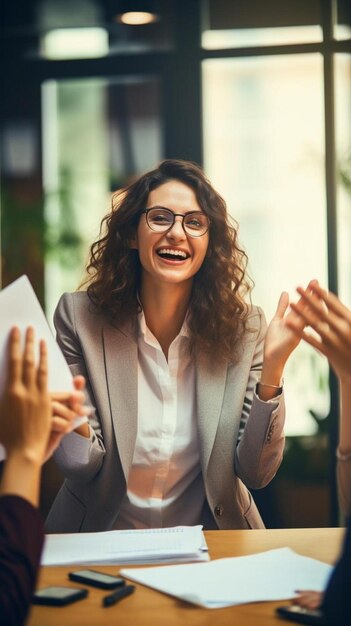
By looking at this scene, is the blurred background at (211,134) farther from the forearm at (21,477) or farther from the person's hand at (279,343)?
the forearm at (21,477)

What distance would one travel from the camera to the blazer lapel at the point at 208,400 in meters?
2.15

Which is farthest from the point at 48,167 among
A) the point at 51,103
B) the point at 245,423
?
the point at 245,423

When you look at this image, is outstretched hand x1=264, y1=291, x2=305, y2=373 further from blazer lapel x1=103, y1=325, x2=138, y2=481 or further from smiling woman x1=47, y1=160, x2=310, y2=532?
blazer lapel x1=103, y1=325, x2=138, y2=481

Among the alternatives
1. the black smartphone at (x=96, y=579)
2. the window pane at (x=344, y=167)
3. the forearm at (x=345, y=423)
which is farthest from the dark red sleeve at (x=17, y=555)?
the window pane at (x=344, y=167)

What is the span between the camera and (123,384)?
2.23 m

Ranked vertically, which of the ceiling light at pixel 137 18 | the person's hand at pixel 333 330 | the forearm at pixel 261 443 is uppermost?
the ceiling light at pixel 137 18

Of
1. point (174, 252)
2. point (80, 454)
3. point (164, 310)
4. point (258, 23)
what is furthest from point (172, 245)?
point (258, 23)

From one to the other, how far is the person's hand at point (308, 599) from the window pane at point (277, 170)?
290 cm

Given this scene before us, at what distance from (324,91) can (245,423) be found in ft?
8.46

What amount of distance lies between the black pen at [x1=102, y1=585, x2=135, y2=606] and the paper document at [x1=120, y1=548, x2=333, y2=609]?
0.14 feet

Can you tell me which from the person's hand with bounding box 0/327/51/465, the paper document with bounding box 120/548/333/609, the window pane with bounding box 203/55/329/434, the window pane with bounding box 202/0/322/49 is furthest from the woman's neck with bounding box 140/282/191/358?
the window pane with bounding box 202/0/322/49

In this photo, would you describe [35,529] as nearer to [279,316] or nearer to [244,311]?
[279,316]

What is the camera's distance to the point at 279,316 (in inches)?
80.4

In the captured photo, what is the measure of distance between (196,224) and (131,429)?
0.62 metres
